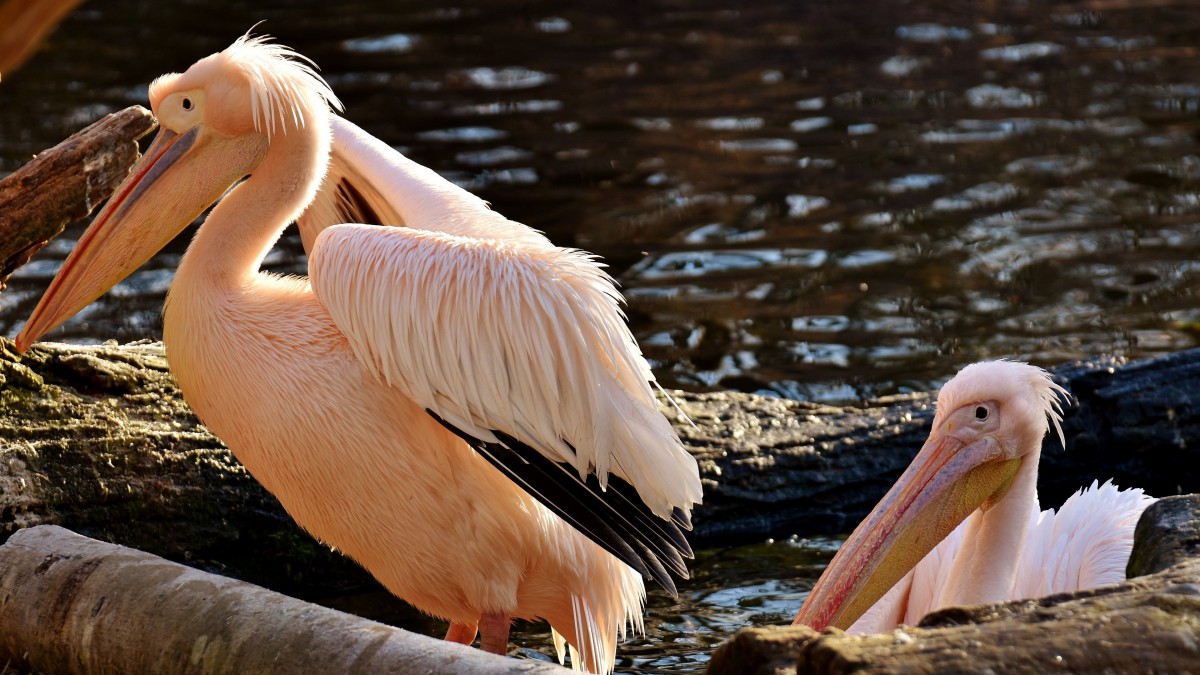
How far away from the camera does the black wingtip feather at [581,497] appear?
3.19 metres

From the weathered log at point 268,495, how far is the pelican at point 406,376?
64 cm

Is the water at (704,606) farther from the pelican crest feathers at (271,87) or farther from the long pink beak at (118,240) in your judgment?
the pelican crest feathers at (271,87)

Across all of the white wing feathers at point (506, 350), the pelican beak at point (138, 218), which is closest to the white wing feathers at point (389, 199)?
the white wing feathers at point (506, 350)

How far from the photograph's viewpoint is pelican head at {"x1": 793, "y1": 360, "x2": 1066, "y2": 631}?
319 cm

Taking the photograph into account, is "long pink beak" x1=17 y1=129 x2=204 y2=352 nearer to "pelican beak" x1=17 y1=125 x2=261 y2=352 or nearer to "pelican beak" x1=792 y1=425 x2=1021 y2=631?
"pelican beak" x1=17 y1=125 x2=261 y2=352

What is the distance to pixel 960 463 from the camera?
129 inches

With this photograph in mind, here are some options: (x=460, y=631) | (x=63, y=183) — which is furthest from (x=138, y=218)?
(x=460, y=631)

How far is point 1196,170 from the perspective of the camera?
8461mm

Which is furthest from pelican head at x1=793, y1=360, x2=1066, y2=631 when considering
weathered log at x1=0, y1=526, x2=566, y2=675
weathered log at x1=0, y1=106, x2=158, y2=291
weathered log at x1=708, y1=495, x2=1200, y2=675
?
weathered log at x1=0, y1=106, x2=158, y2=291

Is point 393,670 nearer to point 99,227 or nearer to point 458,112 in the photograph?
point 99,227

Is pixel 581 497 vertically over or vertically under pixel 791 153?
over

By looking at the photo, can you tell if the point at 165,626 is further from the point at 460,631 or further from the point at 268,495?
the point at 268,495

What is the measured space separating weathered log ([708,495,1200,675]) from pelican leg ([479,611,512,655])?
1.31m

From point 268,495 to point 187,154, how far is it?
1.16 meters
